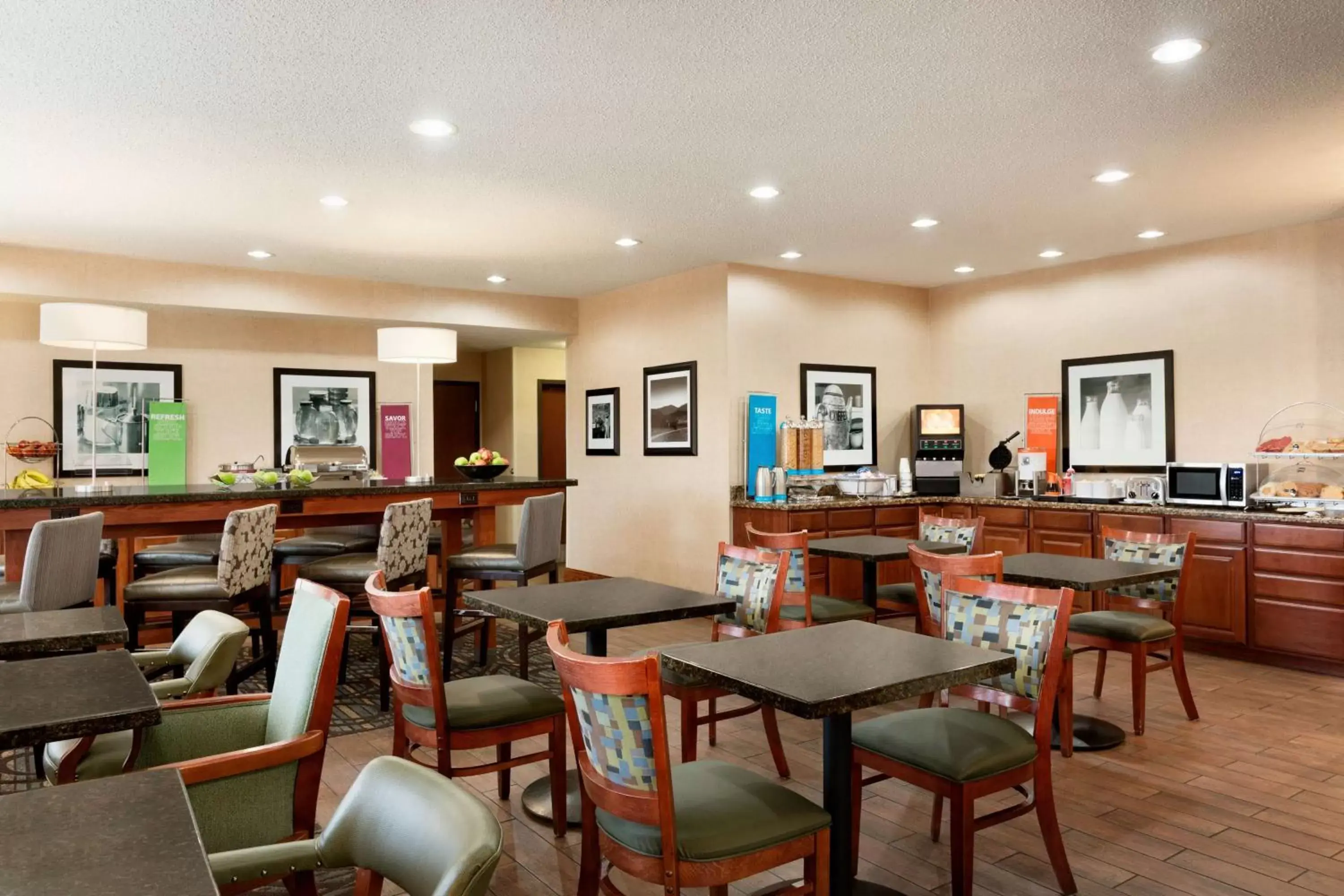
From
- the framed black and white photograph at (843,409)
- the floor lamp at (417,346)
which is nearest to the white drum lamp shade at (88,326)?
the floor lamp at (417,346)

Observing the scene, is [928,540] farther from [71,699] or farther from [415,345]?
[71,699]

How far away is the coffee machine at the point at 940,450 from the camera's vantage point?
24.1 feet

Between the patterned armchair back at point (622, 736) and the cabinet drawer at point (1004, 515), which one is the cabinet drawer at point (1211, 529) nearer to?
the cabinet drawer at point (1004, 515)

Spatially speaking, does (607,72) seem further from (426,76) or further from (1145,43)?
(1145,43)

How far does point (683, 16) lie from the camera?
2.91m

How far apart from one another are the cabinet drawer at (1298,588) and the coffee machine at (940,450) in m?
2.35

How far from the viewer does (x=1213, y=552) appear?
218 inches

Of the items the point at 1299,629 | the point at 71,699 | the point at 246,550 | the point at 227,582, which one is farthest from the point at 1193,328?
the point at 71,699

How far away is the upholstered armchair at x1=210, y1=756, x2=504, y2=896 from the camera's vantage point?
3.46 ft

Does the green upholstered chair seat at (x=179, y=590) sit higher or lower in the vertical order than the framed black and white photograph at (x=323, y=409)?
lower

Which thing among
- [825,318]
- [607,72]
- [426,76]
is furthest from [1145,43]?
[825,318]

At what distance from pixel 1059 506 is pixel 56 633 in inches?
231

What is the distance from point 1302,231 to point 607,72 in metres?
4.77

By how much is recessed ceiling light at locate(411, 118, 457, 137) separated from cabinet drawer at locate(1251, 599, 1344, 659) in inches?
202
